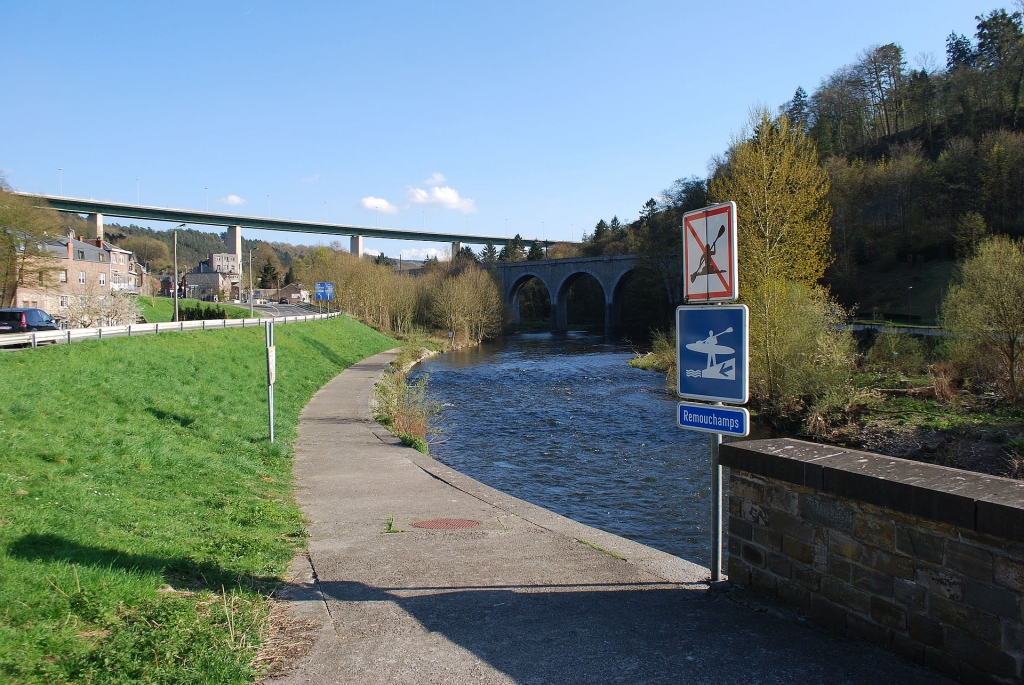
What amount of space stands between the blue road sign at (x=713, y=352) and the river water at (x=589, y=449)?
181 inches

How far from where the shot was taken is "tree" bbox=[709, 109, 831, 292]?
888 inches

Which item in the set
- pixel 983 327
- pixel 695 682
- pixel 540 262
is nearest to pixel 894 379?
pixel 983 327

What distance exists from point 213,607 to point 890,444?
1744 cm

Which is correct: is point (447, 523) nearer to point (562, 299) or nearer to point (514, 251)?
point (562, 299)

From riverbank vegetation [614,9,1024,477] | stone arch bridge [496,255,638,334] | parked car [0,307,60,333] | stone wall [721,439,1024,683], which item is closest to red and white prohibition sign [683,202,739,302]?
stone wall [721,439,1024,683]

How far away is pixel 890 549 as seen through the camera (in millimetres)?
4160

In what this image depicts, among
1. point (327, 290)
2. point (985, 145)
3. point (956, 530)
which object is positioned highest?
point (985, 145)

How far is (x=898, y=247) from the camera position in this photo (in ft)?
178

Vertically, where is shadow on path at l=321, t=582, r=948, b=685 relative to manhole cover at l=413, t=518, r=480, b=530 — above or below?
above

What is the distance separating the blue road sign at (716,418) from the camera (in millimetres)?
5145

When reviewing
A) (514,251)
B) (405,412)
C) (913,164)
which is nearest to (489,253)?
(514,251)

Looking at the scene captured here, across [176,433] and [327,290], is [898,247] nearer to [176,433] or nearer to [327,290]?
[327,290]

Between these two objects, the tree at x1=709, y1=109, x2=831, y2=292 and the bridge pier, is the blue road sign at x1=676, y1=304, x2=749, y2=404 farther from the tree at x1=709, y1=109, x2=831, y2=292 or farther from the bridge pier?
the bridge pier

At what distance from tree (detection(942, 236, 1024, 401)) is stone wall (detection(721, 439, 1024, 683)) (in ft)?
61.4
